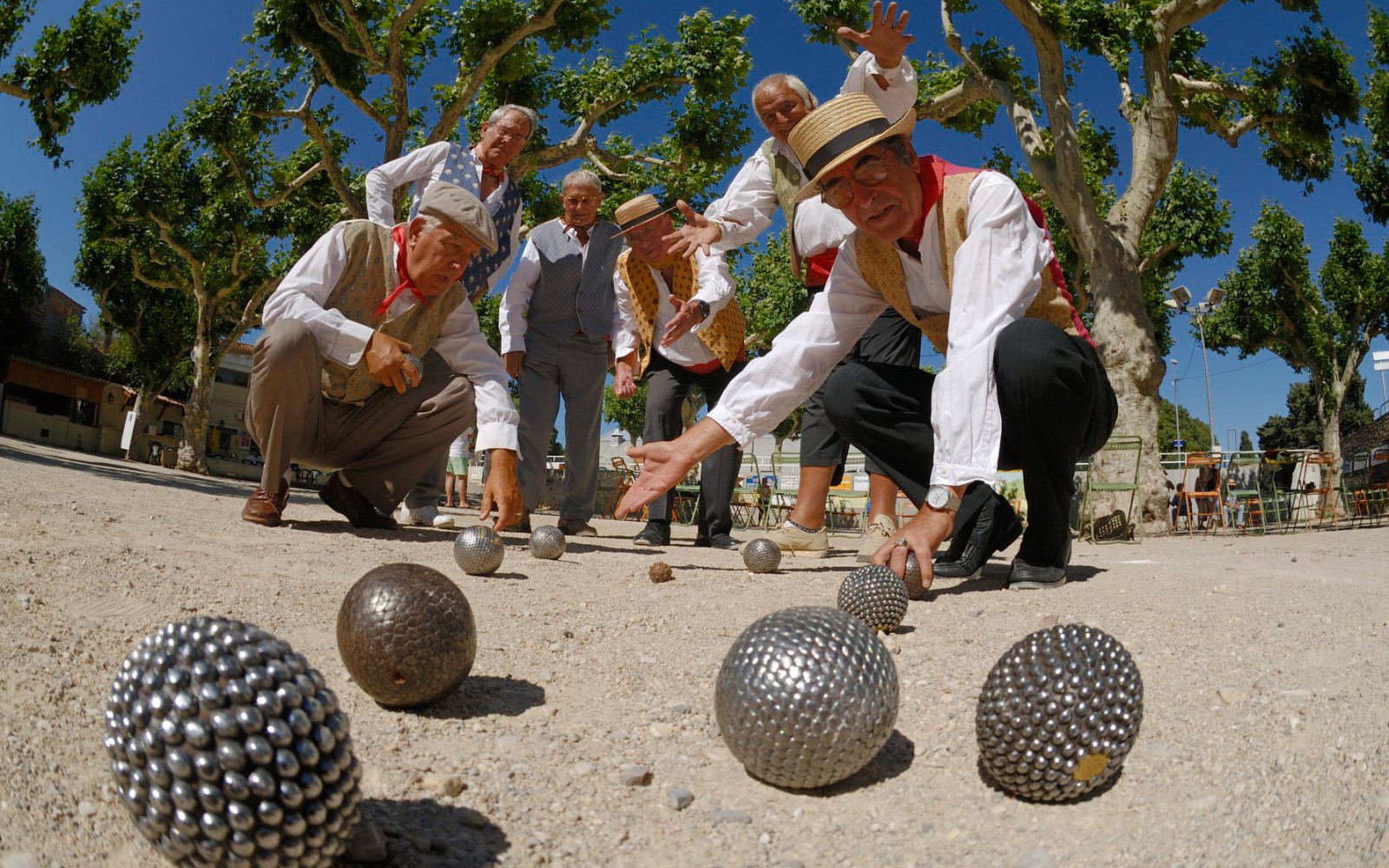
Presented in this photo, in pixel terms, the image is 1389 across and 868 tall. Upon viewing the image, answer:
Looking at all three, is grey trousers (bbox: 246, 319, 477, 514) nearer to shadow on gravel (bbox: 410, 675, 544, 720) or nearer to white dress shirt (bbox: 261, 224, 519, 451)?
white dress shirt (bbox: 261, 224, 519, 451)

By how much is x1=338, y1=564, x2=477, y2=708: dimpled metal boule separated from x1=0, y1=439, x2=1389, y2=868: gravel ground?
0.27 ft

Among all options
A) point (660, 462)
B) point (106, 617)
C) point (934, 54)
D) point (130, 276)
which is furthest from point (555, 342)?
point (130, 276)

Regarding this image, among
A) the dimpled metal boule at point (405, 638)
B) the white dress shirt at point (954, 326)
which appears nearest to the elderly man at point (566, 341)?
the white dress shirt at point (954, 326)

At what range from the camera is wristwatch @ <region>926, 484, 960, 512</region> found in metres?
2.91

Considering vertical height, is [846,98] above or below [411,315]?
above

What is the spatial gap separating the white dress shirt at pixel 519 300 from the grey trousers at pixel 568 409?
0.34 feet

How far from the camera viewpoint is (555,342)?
643 cm

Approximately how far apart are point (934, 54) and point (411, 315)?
14.3 m

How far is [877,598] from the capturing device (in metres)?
2.78

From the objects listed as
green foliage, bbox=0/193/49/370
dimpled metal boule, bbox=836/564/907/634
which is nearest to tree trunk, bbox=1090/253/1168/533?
dimpled metal boule, bbox=836/564/907/634

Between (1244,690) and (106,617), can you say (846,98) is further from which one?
(106,617)

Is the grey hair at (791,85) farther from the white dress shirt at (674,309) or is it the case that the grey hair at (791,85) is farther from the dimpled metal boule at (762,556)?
the dimpled metal boule at (762,556)

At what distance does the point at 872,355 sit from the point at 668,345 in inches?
66.5

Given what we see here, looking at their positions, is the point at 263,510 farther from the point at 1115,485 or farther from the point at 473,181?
the point at 1115,485
